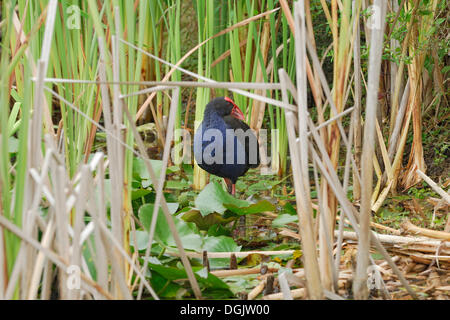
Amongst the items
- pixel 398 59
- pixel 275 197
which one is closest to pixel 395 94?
pixel 398 59

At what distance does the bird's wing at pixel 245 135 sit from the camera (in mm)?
2668

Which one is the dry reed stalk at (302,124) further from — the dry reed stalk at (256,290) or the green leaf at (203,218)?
the green leaf at (203,218)

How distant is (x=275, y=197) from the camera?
2.77 meters

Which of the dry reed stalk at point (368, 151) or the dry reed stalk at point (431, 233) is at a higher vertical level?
the dry reed stalk at point (368, 151)

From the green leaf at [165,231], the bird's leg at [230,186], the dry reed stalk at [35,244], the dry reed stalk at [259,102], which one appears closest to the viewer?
the dry reed stalk at [35,244]

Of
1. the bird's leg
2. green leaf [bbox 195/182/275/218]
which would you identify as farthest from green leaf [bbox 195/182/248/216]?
the bird's leg

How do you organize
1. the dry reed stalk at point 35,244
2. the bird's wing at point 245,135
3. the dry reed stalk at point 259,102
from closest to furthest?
the dry reed stalk at point 35,244, the bird's wing at point 245,135, the dry reed stalk at point 259,102

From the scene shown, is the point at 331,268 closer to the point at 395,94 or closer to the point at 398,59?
the point at 398,59

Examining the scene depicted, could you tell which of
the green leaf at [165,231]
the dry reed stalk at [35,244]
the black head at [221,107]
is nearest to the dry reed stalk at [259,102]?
the black head at [221,107]

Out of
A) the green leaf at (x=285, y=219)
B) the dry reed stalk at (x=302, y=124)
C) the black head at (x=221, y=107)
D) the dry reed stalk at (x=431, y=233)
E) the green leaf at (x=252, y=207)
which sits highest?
the black head at (x=221, y=107)

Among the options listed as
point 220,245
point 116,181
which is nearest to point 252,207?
point 220,245

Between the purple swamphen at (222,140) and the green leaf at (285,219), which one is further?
the purple swamphen at (222,140)

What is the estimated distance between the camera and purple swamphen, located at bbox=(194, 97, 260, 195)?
2680 mm

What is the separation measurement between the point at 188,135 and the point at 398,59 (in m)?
1.34
